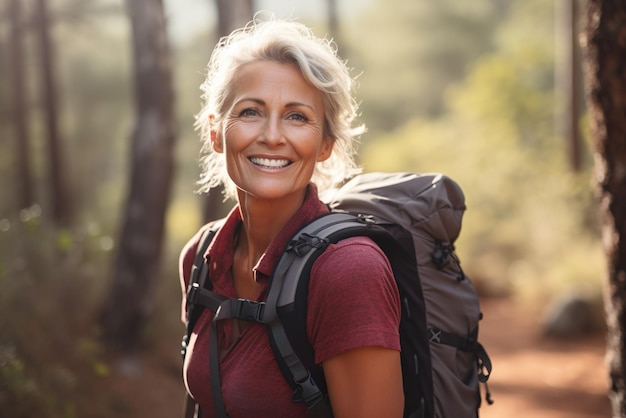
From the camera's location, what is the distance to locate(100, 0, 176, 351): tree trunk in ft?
22.1

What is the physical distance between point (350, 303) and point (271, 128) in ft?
2.06

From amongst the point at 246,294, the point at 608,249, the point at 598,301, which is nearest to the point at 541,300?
the point at 598,301

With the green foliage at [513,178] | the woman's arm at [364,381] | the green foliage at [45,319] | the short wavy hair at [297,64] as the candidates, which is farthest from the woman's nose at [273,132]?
the green foliage at [513,178]

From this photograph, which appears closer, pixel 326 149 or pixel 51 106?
pixel 326 149

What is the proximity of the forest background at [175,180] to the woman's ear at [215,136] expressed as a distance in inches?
24.3

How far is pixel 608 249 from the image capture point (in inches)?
124

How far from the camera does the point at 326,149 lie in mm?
2488

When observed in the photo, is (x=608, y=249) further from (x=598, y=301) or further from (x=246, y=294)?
(x=598, y=301)

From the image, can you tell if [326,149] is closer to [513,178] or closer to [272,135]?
[272,135]

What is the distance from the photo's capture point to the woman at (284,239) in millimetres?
1982

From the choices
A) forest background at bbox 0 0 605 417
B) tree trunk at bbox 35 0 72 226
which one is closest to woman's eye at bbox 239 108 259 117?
forest background at bbox 0 0 605 417

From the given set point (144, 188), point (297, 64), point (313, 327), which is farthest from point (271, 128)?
point (144, 188)

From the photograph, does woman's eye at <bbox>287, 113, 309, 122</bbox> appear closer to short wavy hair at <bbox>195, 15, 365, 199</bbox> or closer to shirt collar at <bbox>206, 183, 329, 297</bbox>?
short wavy hair at <bbox>195, 15, 365, 199</bbox>

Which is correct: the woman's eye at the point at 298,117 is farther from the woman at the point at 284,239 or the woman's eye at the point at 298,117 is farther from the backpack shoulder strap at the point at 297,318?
the backpack shoulder strap at the point at 297,318
